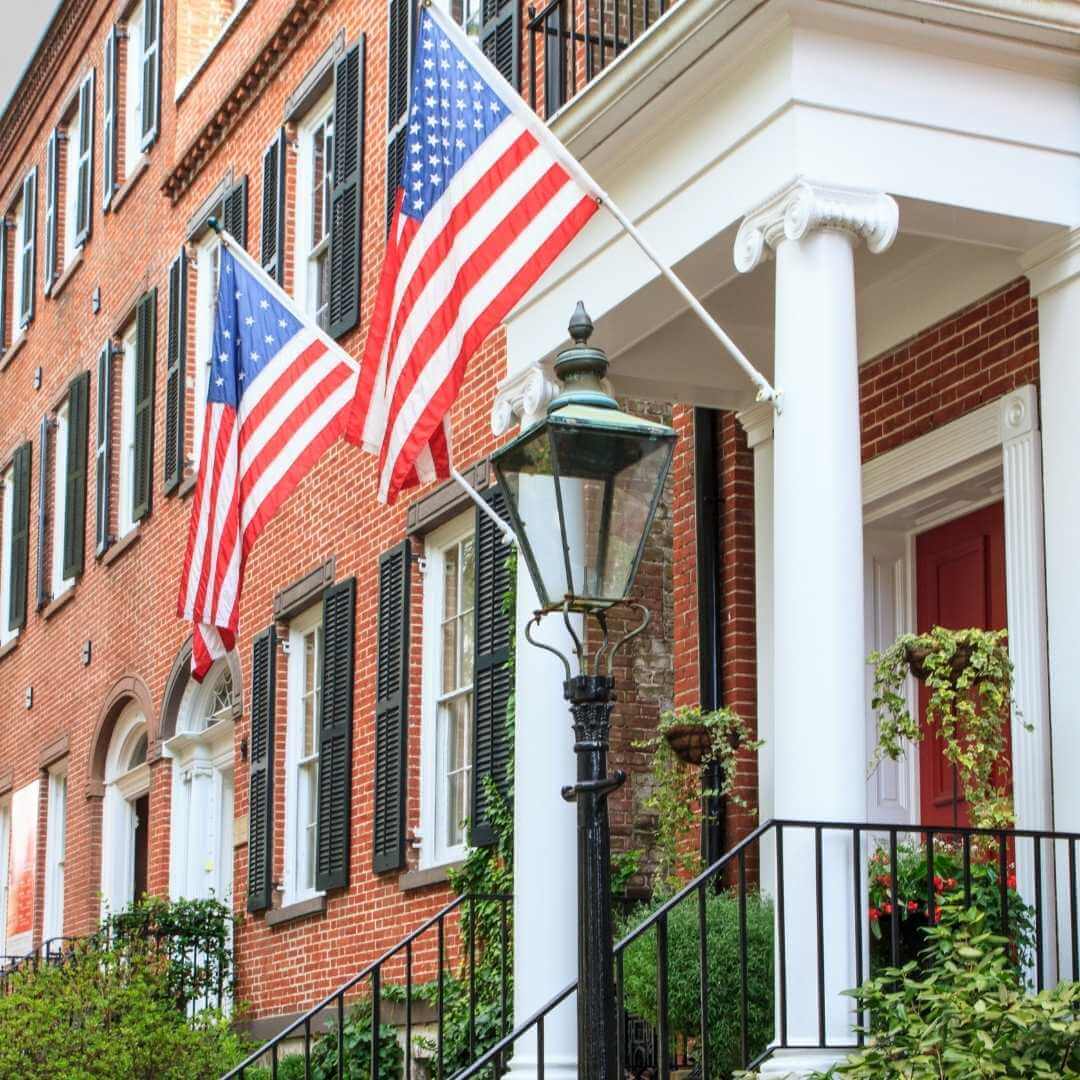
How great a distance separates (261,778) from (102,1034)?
286cm

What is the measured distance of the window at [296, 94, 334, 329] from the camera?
15.7 meters

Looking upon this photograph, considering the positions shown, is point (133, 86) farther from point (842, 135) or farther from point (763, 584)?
point (842, 135)

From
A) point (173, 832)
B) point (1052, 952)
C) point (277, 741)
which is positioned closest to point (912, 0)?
point (1052, 952)

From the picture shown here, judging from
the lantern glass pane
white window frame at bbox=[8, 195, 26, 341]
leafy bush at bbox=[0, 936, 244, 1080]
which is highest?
white window frame at bbox=[8, 195, 26, 341]

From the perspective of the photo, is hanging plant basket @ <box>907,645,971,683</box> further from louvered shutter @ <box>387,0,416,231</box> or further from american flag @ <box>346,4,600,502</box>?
louvered shutter @ <box>387,0,416,231</box>

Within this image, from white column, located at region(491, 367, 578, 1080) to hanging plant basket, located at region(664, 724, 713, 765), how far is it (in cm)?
74

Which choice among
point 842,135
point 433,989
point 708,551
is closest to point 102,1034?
point 433,989

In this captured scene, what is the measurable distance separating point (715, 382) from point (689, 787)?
2.01 metres

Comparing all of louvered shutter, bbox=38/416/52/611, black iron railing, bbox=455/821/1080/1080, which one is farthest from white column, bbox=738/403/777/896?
louvered shutter, bbox=38/416/52/611

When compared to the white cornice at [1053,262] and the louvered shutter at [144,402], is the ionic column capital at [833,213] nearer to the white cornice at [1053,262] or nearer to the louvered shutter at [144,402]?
the white cornice at [1053,262]

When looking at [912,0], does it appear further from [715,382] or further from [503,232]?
[715,382]

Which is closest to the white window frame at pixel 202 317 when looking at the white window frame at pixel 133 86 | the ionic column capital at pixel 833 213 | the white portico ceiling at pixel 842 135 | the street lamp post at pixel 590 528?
the white window frame at pixel 133 86

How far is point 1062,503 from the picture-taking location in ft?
26.9

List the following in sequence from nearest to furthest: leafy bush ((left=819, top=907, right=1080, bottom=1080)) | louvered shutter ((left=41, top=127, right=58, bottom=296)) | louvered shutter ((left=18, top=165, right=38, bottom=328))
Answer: leafy bush ((left=819, top=907, right=1080, bottom=1080))
louvered shutter ((left=41, top=127, right=58, bottom=296))
louvered shutter ((left=18, top=165, right=38, bottom=328))
